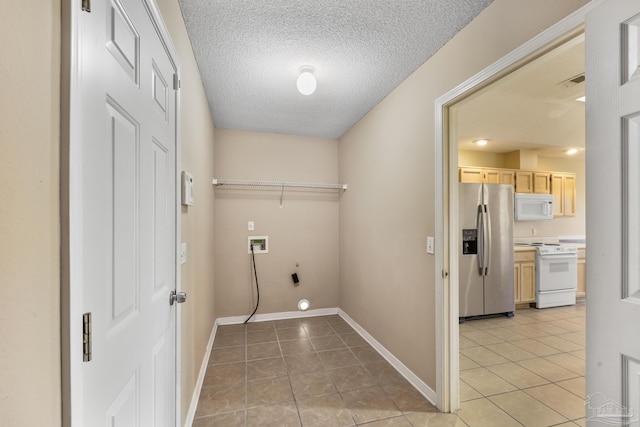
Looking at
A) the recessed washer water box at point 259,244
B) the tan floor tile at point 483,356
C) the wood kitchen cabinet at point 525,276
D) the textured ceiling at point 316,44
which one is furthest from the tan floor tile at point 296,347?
the wood kitchen cabinet at point 525,276

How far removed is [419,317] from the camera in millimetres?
2152

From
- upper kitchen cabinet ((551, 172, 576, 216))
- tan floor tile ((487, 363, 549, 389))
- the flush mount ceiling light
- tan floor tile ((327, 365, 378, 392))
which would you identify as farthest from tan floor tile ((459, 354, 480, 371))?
upper kitchen cabinet ((551, 172, 576, 216))

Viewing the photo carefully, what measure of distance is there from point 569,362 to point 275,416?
2727mm

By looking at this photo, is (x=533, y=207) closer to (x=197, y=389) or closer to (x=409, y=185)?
(x=409, y=185)

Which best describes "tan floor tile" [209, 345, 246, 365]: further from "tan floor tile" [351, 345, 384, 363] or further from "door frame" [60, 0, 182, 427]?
"door frame" [60, 0, 182, 427]

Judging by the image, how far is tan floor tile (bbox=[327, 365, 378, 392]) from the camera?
7.18 ft

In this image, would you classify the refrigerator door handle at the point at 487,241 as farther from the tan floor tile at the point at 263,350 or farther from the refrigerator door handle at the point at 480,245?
the tan floor tile at the point at 263,350

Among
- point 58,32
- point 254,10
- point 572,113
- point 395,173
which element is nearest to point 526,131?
point 572,113

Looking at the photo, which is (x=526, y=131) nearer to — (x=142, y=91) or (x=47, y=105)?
(x=142, y=91)

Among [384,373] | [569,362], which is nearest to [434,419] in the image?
[384,373]

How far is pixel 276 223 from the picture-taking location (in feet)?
12.2

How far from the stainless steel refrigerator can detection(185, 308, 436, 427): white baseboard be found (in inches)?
57.7

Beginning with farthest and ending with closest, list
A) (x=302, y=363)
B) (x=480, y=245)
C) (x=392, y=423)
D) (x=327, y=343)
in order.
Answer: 1. (x=480, y=245)
2. (x=327, y=343)
3. (x=302, y=363)
4. (x=392, y=423)

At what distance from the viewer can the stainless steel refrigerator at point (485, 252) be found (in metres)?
3.62
